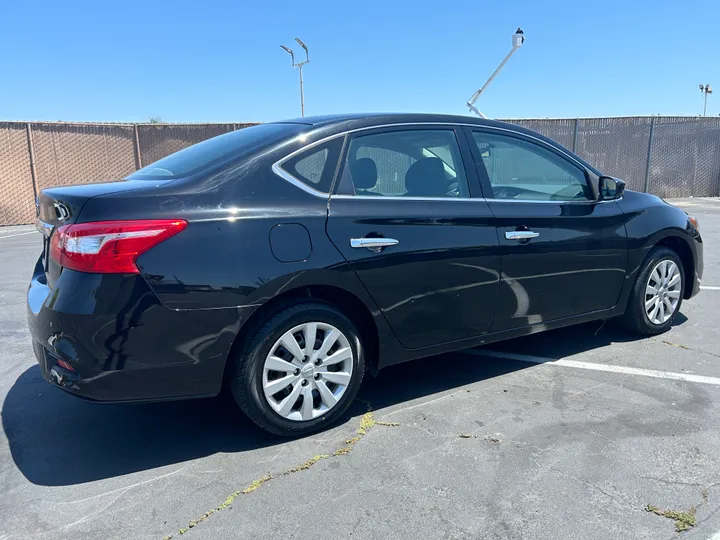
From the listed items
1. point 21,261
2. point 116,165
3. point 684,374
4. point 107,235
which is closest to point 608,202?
point 684,374

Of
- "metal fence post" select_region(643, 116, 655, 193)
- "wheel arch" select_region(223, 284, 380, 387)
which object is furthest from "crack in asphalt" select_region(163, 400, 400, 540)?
"metal fence post" select_region(643, 116, 655, 193)

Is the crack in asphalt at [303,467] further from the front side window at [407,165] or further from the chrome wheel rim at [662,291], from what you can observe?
the chrome wheel rim at [662,291]

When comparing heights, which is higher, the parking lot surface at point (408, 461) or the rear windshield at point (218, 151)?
the rear windshield at point (218, 151)

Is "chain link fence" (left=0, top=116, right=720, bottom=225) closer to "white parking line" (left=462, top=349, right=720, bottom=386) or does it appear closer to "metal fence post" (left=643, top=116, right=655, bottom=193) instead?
"metal fence post" (left=643, top=116, right=655, bottom=193)

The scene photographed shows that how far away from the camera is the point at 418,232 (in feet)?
10.5

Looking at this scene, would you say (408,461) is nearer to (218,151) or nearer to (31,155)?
(218,151)

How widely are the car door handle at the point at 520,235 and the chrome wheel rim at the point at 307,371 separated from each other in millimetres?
1283

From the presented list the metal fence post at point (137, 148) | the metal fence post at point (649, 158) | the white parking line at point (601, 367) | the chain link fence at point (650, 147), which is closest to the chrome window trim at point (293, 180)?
the white parking line at point (601, 367)

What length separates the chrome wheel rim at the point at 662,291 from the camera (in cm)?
450

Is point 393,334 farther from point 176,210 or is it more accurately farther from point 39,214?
point 39,214

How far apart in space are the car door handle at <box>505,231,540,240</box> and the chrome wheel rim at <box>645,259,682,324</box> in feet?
4.66

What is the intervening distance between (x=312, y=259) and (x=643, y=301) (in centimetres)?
296

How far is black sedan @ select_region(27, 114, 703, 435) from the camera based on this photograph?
2547mm

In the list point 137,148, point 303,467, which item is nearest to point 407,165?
point 303,467
